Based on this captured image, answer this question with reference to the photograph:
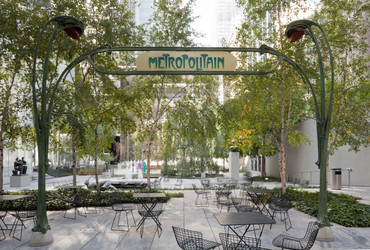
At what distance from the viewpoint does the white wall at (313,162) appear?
66.4ft

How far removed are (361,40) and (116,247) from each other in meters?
13.4

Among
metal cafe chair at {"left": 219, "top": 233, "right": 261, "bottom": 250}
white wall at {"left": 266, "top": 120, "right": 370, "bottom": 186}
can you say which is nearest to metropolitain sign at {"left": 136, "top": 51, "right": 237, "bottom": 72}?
metal cafe chair at {"left": 219, "top": 233, "right": 261, "bottom": 250}

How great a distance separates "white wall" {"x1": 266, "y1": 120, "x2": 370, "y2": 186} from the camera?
20.2m

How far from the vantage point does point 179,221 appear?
31.0 feet

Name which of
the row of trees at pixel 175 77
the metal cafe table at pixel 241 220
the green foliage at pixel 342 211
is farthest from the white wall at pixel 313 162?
the metal cafe table at pixel 241 220

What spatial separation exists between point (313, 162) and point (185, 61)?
2081cm

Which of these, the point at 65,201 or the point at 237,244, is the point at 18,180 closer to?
the point at 65,201

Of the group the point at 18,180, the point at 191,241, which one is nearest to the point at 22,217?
the point at 191,241

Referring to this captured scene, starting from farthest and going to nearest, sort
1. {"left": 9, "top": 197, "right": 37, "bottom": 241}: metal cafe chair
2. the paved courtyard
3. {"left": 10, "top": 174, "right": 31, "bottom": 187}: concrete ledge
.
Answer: {"left": 10, "top": 174, "right": 31, "bottom": 187}: concrete ledge, {"left": 9, "top": 197, "right": 37, "bottom": 241}: metal cafe chair, the paved courtyard

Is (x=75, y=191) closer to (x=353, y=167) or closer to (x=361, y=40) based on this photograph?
(x=361, y=40)

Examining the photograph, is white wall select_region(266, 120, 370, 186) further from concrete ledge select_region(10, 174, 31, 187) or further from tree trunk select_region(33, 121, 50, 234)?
concrete ledge select_region(10, 174, 31, 187)

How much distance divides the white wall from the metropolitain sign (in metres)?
16.2

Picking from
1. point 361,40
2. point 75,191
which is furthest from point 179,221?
point 361,40

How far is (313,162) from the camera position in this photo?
76.3 feet
